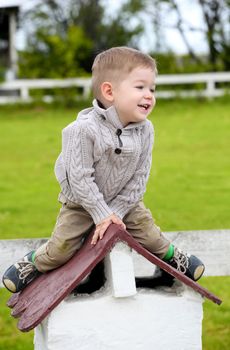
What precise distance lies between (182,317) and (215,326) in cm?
201

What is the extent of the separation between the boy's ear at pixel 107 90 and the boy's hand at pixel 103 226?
17.3 inches

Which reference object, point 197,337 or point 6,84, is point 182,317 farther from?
point 6,84

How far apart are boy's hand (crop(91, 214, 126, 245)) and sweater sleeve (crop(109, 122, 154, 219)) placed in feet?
0.43

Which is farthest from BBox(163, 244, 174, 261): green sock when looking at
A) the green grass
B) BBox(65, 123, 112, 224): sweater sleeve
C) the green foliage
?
the green foliage

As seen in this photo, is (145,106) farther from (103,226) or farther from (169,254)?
(169,254)

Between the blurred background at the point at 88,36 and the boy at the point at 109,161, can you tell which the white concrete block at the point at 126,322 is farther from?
the blurred background at the point at 88,36

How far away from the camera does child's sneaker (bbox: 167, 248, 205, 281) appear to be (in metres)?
3.45

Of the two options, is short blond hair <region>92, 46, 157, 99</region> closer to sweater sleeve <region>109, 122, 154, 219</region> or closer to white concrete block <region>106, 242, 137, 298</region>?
sweater sleeve <region>109, 122, 154, 219</region>

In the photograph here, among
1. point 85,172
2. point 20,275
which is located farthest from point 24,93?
point 85,172

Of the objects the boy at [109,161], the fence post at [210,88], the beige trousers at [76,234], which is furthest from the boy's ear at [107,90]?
the fence post at [210,88]

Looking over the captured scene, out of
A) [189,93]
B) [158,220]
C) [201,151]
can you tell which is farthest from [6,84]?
[158,220]

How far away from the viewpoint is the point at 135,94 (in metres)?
3.22

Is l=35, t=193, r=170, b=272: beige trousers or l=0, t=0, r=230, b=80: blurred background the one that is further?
l=0, t=0, r=230, b=80: blurred background

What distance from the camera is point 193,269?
347cm
